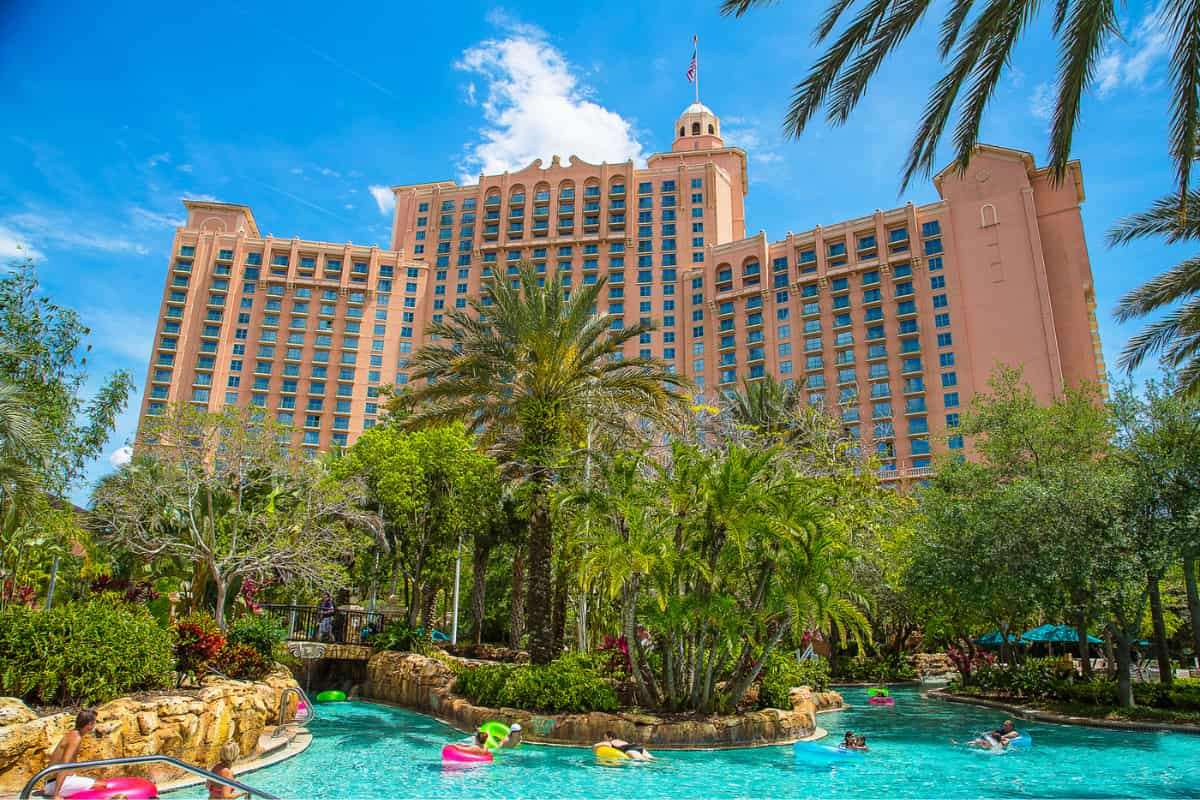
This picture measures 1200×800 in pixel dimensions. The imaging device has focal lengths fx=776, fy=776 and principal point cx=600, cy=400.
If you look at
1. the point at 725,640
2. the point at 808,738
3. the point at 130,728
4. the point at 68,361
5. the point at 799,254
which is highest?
the point at 799,254

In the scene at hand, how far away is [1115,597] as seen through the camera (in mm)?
18875

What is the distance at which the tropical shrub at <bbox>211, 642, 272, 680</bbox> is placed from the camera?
16500 mm

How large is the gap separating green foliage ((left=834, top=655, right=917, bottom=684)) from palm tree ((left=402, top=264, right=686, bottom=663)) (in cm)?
1972

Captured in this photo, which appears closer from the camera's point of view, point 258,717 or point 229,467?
point 258,717

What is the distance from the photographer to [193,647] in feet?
48.3

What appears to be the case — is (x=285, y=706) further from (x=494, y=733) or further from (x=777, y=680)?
(x=777, y=680)

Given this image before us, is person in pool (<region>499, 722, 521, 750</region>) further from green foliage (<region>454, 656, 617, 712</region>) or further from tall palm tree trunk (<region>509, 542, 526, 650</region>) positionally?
tall palm tree trunk (<region>509, 542, 526, 650</region>)

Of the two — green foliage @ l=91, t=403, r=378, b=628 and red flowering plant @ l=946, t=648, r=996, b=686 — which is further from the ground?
green foliage @ l=91, t=403, r=378, b=628

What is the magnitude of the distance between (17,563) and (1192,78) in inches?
1315

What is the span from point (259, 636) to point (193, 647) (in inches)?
151

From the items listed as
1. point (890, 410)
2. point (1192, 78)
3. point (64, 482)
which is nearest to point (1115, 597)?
point (1192, 78)

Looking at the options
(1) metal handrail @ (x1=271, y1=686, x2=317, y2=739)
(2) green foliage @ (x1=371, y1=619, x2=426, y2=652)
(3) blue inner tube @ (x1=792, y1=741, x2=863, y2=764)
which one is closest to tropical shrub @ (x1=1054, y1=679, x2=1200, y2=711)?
(3) blue inner tube @ (x1=792, y1=741, x2=863, y2=764)

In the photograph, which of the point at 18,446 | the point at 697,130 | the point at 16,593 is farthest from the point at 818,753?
the point at 697,130

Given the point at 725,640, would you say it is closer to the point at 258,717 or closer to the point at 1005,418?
the point at 258,717
